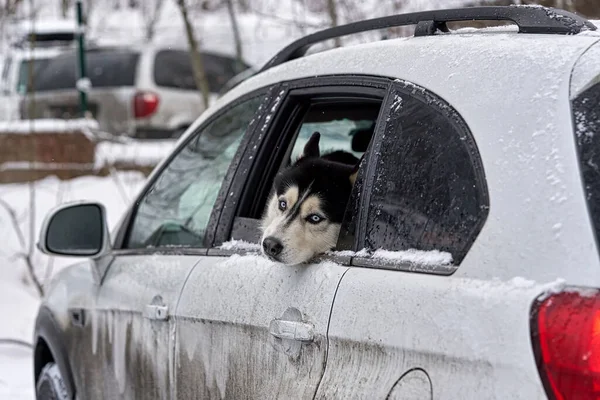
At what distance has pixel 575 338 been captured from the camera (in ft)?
5.62

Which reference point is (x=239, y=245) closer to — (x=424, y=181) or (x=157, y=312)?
(x=157, y=312)

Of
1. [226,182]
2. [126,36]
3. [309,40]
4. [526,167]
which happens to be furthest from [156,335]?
[126,36]

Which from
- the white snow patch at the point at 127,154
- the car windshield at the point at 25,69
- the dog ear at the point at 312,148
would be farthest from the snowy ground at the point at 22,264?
the car windshield at the point at 25,69

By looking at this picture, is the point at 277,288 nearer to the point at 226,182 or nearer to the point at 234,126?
the point at 226,182

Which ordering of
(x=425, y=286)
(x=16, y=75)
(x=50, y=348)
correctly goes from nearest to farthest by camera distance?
1. (x=425, y=286)
2. (x=50, y=348)
3. (x=16, y=75)

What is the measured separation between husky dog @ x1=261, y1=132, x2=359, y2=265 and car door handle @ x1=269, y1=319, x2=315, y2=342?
0.68 ft

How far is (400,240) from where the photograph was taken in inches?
91.1

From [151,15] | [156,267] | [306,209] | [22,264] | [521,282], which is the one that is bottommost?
[22,264]

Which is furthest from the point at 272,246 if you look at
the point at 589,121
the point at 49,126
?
the point at 49,126

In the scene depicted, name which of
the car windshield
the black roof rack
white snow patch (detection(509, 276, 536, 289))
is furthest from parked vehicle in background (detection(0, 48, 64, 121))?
white snow patch (detection(509, 276, 536, 289))

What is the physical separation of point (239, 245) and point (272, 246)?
1.33 feet

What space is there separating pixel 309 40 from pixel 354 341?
1.58 meters

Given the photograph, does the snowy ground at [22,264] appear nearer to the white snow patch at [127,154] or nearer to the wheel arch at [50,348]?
the white snow patch at [127,154]

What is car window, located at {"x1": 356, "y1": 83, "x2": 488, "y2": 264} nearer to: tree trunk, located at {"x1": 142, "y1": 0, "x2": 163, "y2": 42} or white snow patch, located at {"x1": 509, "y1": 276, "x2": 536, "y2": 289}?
white snow patch, located at {"x1": 509, "y1": 276, "x2": 536, "y2": 289}
